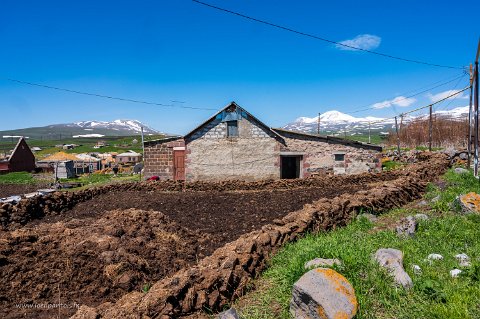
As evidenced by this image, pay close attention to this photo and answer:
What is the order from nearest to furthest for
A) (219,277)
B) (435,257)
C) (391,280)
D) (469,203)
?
(391,280), (219,277), (435,257), (469,203)

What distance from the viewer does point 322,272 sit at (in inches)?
152

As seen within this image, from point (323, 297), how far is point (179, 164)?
65.9ft

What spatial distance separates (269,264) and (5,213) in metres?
11.4

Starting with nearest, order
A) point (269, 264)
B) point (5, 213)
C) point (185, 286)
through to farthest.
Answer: point (185, 286), point (269, 264), point (5, 213)

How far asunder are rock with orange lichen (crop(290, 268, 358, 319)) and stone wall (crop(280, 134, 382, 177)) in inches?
730

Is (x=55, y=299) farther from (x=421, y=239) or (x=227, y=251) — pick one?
(x=421, y=239)

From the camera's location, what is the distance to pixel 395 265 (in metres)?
4.39

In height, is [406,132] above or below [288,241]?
above

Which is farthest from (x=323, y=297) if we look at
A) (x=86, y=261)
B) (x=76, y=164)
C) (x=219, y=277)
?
(x=76, y=164)

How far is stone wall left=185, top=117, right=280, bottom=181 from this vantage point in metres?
22.0

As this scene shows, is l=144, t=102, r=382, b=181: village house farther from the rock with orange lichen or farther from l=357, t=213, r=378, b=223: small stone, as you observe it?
the rock with orange lichen

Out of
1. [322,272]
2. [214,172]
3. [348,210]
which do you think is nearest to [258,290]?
[322,272]

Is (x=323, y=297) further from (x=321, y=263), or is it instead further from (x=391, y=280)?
(x=391, y=280)

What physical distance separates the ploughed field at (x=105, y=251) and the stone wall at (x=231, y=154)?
8.93 meters
